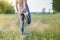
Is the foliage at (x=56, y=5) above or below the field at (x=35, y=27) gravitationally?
above

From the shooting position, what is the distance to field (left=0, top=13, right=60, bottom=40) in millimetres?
1839

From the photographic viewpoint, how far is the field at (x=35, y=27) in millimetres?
1839

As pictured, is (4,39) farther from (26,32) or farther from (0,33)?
(26,32)

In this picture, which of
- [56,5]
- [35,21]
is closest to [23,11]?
[35,21]

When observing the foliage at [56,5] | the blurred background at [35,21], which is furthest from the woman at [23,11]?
the foliage at [56,5]

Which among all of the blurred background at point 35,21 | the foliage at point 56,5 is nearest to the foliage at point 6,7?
the blurred background at point 35,21

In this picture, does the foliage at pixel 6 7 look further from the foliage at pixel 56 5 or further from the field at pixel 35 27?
the foliage at pixel 56 5

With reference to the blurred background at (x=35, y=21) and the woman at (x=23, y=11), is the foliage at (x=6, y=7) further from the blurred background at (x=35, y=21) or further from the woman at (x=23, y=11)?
the woman at (x=23, y=11)

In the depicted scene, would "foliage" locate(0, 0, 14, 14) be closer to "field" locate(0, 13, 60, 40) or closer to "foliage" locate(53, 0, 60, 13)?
"field" locate(0, 13, 60, 40)

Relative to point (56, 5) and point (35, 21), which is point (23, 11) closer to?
point (35, 21)

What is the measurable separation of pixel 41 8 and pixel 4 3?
0.43m

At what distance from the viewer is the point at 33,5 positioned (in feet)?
6.19

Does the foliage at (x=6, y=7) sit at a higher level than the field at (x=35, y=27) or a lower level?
higher

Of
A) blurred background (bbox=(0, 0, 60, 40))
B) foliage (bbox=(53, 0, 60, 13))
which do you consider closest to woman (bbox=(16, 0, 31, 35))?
blurred background (bbox=(0, 0, 60, 40))
